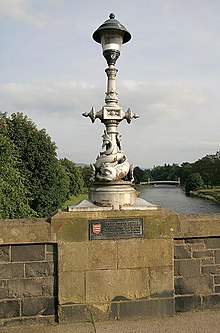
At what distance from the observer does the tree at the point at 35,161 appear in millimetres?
23969

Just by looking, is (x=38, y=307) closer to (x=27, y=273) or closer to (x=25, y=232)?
(x=27, y=273)

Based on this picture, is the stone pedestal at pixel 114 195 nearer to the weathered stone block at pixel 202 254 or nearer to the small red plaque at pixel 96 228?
the small red plaque at pixel 96 228

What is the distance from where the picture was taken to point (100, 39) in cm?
517

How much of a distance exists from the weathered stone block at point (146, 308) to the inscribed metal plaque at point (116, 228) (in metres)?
0.86

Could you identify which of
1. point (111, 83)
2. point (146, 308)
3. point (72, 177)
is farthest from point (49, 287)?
point (72, 177)

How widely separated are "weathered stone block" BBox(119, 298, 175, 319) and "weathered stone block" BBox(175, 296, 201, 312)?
12cm

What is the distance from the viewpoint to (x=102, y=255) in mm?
4473

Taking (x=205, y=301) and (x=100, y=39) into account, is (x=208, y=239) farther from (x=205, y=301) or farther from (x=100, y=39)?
(x=100, y=39)

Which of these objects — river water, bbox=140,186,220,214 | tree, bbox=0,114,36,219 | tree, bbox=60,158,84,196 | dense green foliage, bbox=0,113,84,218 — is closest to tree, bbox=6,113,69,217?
dense green foliage, bbox=0,113,84,218

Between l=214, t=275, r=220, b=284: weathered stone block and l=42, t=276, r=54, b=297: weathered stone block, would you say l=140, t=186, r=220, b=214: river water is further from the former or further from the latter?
l=42, t=276, r=54, b=297: weathered stone block

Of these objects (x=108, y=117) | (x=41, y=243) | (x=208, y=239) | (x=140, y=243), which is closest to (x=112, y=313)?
(x=140, y=243)

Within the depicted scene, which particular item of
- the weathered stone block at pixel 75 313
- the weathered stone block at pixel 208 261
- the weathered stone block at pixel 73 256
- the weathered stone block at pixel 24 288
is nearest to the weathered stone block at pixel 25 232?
the weathered stone block at pixel 73 256

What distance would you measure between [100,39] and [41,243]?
9.98 feet

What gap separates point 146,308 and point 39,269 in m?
1.46
